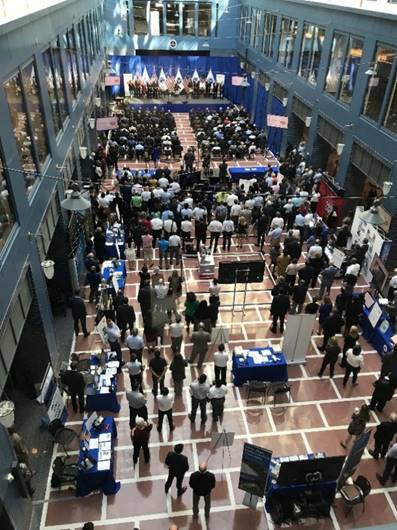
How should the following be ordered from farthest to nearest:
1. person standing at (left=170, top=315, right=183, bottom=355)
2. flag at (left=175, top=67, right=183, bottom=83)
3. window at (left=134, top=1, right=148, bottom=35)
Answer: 1. flag at (left=175, top=67, right=183, bottom=83)
2. window at (left=134, top=1, right=148, bottom=35)
3. person standing at (left=170, top=315, right=183, bottom=355)

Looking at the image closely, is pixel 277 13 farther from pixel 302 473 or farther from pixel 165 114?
pixel 302 473

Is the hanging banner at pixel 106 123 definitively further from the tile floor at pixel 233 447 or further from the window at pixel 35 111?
the tile floor at pixel 233 447

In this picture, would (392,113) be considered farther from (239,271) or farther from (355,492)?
(355,492)

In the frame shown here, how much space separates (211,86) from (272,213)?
23.6m

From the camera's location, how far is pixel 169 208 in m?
15.8

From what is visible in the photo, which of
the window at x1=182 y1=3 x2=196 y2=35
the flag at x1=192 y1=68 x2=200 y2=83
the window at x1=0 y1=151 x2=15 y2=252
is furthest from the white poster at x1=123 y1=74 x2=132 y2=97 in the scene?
the window at x1=0 y1=151 x2=15 y2=252

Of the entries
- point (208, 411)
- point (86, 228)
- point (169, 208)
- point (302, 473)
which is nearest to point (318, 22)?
point (169, 208)

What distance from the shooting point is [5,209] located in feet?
25.8

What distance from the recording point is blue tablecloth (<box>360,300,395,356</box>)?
36.6 feet

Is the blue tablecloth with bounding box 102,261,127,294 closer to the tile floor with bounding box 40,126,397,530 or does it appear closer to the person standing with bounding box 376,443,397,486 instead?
the tile floor with bounding box 40,126,397,530

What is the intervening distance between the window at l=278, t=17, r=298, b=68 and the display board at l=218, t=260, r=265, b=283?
50.4 feet

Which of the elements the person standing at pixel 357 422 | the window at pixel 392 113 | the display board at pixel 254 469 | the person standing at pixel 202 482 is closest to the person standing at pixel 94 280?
the person standing at pixel 202 482

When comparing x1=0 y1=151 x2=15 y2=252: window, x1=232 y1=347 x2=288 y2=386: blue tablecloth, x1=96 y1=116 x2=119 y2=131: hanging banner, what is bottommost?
x1=232 y1=347 x2=288 y2=386: blue tablecloth

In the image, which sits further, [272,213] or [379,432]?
[272,213]
